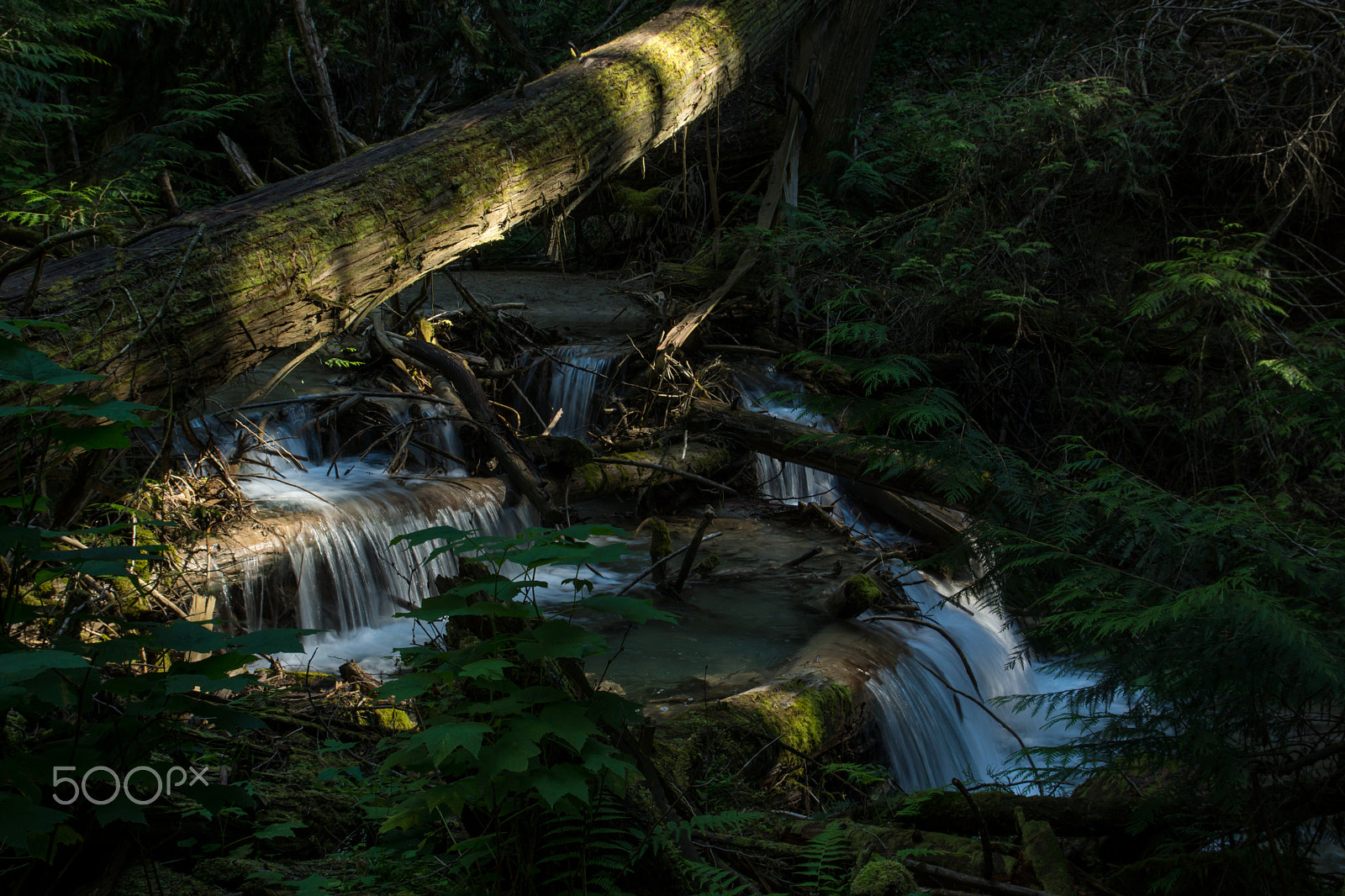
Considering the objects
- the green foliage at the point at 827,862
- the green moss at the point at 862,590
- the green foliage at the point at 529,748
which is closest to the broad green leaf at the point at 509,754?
the green foliage at the point at 529,748

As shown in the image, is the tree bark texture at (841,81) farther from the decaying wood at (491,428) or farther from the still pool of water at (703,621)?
the decaying wood at (491,428)

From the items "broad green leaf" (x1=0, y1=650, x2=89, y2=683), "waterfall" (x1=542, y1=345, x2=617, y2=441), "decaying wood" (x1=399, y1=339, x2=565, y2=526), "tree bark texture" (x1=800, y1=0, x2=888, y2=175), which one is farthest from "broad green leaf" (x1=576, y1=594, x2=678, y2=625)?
"tree bark texture" (x1=800, y1=0, x2=888, y2=175)

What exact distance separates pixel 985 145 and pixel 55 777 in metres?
7.66

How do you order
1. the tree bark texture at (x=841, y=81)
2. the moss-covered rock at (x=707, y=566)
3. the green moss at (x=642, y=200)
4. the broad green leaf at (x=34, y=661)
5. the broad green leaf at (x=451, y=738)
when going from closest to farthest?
the broad green leaf at (x=34, y=661), the broad green leaf at (x=451, y=738), the moss-covered rock at (x=707, y=566), the tree bark texture at (x=841, y=81), the green moss at (x=642, y=200)

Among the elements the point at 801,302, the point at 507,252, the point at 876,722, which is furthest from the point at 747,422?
the point at 507,252

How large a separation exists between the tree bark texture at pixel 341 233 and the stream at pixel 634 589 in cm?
149

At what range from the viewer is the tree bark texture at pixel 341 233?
329 centimetres

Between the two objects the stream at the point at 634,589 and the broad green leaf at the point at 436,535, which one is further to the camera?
the stream at the point at 634,589

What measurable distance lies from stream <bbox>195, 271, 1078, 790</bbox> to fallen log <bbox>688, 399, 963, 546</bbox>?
0.96 ft

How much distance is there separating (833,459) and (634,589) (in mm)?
1760

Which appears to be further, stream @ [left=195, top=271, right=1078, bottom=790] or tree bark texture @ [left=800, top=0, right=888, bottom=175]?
tree bark texture @ [left=800, top=0, right=888, bottom=175]

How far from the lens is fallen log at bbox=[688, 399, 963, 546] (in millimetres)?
5344

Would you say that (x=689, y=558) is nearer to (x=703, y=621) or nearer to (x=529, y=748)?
(x=703, y=621)

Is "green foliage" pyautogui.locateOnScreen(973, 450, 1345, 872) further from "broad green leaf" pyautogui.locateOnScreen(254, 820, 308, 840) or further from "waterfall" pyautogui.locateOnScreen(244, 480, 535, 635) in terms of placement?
"waterfall" pyautogui.locateOnScreen(244, 480, 535, 635)
